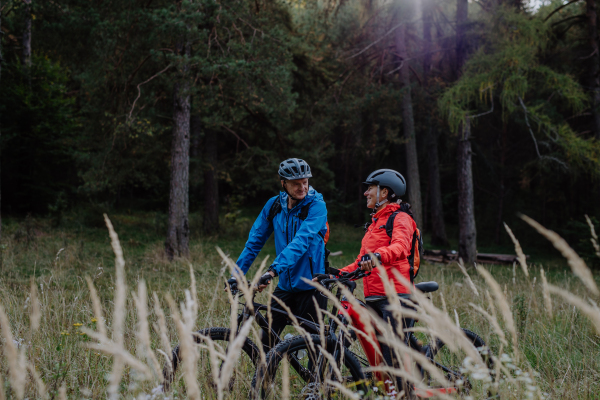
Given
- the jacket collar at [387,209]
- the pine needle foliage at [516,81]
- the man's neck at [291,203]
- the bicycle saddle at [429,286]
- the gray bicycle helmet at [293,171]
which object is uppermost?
the pine needle foliage at [516,81]

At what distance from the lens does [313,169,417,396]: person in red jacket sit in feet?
10.1

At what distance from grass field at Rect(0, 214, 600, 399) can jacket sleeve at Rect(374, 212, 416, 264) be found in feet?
1.57

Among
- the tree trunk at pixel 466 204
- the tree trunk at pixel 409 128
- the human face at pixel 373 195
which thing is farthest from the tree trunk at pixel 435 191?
the human face at pixel 373 195

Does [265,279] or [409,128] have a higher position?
[409,128]

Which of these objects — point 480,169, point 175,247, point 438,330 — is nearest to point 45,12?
point 175,247

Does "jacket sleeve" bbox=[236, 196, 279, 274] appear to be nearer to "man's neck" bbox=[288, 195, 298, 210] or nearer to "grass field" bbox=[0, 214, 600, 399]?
"man's neck" bbox=[288, 195, 298, 210]

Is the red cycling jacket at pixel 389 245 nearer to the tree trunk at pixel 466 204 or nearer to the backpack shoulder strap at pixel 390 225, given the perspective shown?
the backpack shoulder strap at pixel 390 225

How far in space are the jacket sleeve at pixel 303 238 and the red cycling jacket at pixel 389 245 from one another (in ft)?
1.35

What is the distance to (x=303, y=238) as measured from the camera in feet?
10.3

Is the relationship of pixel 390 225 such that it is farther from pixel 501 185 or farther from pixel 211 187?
pixel 501 185

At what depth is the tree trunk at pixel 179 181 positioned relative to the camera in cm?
1067

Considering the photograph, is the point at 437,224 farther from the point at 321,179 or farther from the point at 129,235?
the point at 129,235

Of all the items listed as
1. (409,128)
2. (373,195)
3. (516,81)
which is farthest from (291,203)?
(409,128)

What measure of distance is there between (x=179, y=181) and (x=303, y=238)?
27.2 feet
